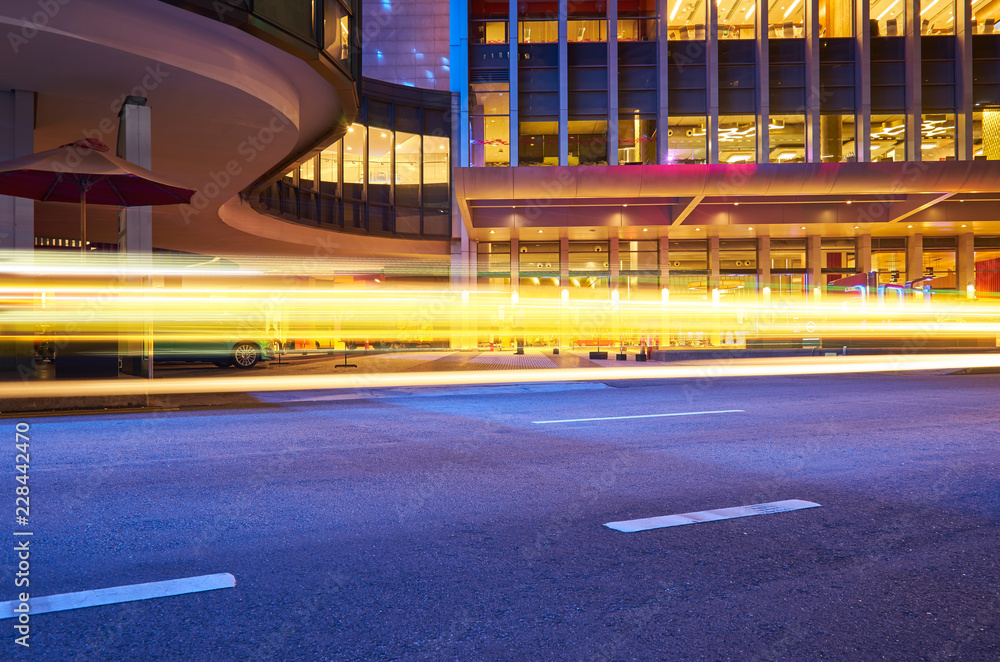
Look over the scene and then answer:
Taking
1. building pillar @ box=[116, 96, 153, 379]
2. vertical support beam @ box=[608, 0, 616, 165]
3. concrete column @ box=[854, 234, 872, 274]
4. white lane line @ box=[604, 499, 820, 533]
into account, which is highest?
vertical support beam @ box=[608, 0, 616, 165]

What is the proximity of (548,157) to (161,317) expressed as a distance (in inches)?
762

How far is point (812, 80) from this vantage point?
101ft

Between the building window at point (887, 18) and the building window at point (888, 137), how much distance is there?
399cm

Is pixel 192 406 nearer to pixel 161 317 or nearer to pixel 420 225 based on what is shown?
pixel 161 317

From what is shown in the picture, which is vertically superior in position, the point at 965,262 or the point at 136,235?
the point at 965,262

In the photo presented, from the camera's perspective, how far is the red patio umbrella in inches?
364

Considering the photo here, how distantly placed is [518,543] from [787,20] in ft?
114

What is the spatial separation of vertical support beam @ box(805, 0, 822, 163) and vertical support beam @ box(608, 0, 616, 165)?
904 cm

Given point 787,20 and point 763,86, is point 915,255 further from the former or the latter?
point 787,20

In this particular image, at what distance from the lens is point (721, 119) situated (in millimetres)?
31625

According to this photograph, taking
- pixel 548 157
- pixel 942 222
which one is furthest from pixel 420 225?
pixel 942 222

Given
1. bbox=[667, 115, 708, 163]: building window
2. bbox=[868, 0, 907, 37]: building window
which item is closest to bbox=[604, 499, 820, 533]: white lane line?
bbox=[667, 115, 708, 163]: building window

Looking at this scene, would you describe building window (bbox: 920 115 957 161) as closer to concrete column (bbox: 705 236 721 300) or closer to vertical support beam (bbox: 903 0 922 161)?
vertical support beam (bbox: 903 0 922 161)

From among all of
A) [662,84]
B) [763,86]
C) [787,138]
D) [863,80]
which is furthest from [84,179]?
[863,80]
